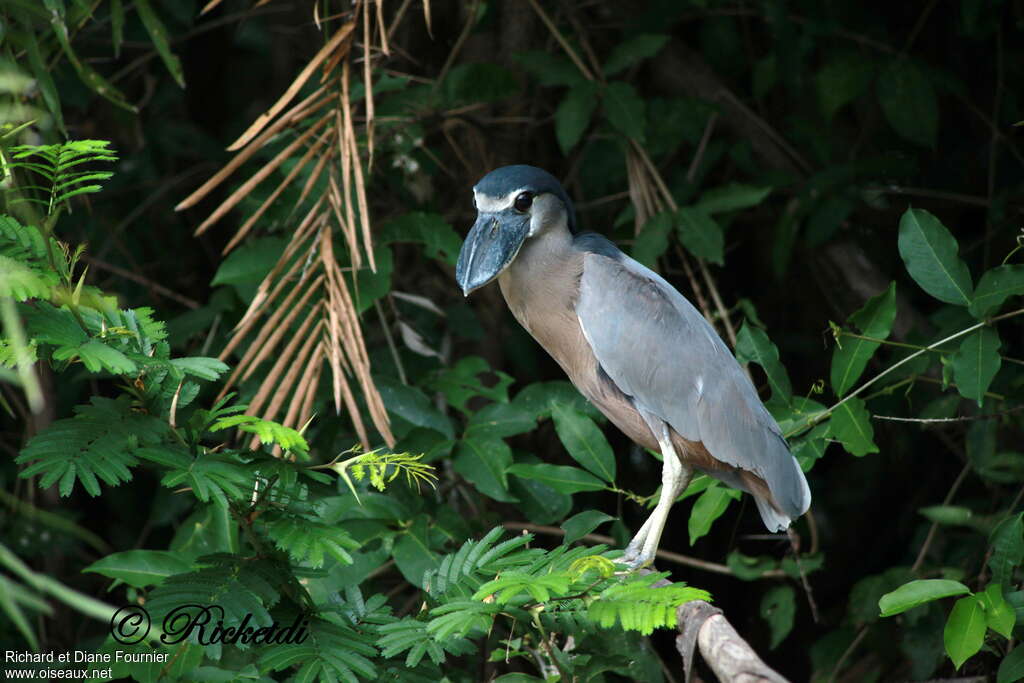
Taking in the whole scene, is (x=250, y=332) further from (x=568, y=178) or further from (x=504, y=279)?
(x=568, y=178)

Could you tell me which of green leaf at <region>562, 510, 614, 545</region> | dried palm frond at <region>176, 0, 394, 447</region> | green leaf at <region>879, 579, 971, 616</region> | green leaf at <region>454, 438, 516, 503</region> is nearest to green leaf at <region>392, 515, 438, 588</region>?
green leaf at <region>454, 438, 516, 503</region>

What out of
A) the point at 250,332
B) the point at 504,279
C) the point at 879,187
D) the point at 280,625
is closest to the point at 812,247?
the point at 879,187

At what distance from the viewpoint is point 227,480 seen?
1.43 metres

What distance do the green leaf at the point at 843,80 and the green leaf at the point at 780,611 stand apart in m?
1.53

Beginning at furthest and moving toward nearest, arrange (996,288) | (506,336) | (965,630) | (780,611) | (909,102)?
(506,336) < (909,102) < (780,611) < (996,288) < (965,630)

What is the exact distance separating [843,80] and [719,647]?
7.20 ft

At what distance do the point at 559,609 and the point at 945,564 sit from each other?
6.14ft

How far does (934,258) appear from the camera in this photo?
83.8 inches

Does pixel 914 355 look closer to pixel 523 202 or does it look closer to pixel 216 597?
pixel 523 202

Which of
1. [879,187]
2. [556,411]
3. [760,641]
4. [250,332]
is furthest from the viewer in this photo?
[760,641]

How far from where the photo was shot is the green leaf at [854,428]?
2.16 meters

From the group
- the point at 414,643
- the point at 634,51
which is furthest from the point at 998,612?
the point at 634,51

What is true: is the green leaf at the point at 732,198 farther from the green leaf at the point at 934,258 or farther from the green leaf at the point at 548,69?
the green leaf at the point at 934,258

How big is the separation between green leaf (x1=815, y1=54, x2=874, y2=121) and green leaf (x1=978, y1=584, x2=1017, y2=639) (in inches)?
74.2
